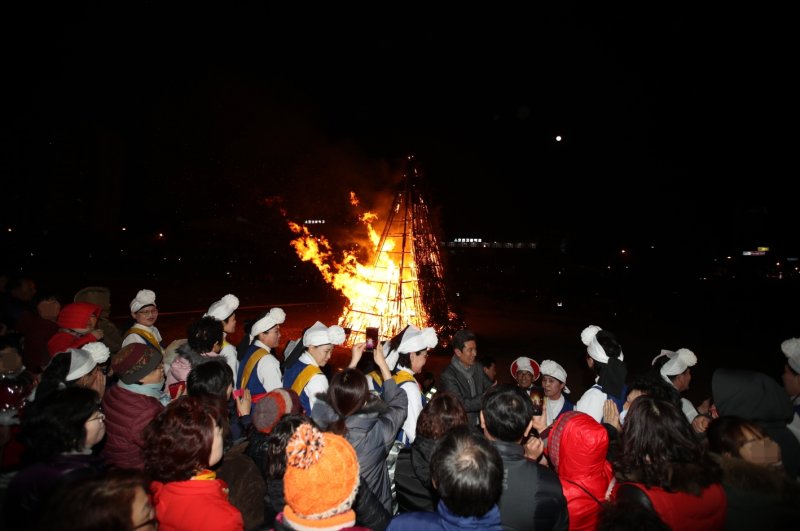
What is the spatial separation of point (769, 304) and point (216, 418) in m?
26.8

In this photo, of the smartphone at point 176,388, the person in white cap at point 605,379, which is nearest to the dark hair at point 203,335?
the smartphone at point 176,388

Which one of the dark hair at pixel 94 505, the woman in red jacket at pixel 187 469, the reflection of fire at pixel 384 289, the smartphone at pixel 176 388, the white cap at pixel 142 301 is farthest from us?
the reflection of fire at pixel 384 289

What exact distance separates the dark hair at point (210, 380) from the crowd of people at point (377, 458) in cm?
1

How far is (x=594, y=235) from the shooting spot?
31.3m

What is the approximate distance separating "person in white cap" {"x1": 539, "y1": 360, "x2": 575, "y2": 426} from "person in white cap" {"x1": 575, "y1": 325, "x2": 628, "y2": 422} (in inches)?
24.3

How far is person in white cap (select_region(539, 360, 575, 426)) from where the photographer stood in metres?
4.93

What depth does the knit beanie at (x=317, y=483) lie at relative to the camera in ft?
6.33

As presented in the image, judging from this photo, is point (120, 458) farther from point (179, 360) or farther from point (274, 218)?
point (274, 218)

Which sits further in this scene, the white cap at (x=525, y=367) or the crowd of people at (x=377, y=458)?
the white cap at (x=525, y=367)

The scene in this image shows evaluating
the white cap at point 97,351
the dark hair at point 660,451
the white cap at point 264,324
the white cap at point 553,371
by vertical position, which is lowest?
the white cap at point 553,371

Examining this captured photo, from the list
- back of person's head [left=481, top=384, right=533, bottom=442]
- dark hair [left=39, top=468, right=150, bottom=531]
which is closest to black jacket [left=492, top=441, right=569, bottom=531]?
back of person's head [left=481, top=384, right=533, bottom=442]

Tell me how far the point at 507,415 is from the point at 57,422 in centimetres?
267

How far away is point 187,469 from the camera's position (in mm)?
2355

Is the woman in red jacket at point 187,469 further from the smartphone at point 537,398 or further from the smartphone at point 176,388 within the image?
the smartphone at point 537,398
